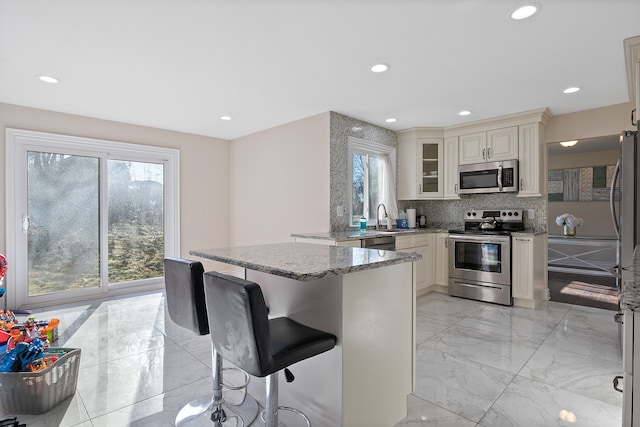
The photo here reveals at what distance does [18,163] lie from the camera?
380 centimetres

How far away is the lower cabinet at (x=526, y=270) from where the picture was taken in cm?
385

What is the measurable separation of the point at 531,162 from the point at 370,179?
204cm

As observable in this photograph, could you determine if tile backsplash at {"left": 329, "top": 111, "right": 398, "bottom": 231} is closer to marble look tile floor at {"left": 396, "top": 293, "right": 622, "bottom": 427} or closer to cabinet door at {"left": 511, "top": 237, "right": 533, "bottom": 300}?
marble look tile floor at {"left": 396, "top": 293, "right": 622, "bottom": 427}

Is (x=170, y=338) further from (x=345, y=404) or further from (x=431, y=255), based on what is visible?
(x=431, y=255)

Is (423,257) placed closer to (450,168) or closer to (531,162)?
(450,168)

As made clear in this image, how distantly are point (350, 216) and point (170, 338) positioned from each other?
97.1 inches

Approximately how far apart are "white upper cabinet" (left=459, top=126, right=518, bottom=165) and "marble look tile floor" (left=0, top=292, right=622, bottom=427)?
6.47 ft

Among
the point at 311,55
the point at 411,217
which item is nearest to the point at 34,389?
the point at 311,55

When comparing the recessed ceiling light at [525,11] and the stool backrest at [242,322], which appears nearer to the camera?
the stool backrest at [242,322]

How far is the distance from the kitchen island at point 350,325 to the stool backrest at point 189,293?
6.2 inches

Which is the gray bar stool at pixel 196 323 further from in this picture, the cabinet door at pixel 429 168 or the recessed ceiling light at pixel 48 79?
the cabinet door at pixel 429 168

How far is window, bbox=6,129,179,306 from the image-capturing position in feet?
12.6

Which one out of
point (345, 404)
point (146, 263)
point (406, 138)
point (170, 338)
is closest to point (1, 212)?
point (146, 263)

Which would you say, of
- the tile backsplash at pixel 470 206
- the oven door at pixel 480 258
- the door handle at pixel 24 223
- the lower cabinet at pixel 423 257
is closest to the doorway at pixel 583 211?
the tile backsplash at pixel 470 206
